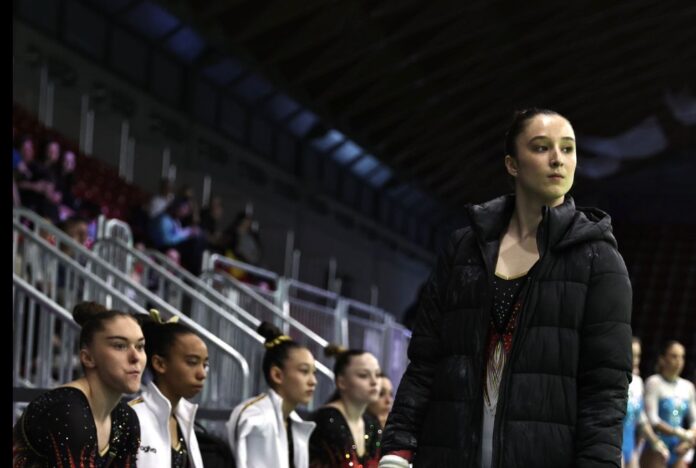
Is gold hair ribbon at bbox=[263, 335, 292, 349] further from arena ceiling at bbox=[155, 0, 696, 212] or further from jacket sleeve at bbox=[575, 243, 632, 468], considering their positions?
arena ceiling at bbox=[155, 0, 696, 212]

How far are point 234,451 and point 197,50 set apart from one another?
1362cm

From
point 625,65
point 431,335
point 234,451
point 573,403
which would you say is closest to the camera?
point 573,403

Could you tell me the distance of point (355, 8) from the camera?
64.4 feet

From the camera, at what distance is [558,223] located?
330 centimetres

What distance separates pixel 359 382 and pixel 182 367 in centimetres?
207

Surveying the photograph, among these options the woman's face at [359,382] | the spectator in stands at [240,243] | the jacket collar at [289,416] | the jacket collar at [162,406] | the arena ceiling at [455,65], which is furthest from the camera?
the arena ceiling at [455,65]

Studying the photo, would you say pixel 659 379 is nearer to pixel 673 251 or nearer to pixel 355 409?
pixel 355 409

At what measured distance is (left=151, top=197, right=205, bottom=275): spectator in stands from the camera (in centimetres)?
1268

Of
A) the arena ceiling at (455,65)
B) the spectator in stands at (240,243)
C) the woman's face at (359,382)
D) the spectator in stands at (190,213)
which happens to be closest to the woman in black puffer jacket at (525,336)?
the woman's face at (359,382)

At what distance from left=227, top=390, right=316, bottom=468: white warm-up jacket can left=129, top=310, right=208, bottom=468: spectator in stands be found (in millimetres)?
586

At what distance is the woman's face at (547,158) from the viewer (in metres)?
3.36

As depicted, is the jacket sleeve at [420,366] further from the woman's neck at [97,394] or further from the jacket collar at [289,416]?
the jacket collar at [289,416]

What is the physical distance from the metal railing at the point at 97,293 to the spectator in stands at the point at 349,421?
0.80 m

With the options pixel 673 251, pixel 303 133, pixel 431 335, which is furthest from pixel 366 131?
pixel 431 335
